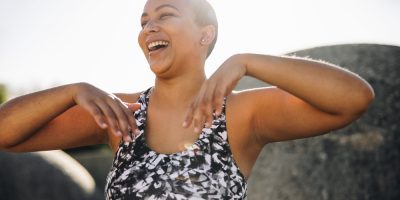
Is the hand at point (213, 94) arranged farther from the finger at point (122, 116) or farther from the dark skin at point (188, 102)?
the finger at point (122, 116)

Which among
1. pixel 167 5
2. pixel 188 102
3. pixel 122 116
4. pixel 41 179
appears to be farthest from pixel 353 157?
pixel 41 179

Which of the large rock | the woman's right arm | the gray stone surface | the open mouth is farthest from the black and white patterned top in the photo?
the gray stone surface

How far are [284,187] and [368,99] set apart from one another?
1.82m

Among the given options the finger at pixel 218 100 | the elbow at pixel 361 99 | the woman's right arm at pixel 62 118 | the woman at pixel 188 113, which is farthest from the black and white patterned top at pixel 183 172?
the elbow at pixel 361 99

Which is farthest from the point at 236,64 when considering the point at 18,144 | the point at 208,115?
the point at 18,144

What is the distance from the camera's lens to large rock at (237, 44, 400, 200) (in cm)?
367

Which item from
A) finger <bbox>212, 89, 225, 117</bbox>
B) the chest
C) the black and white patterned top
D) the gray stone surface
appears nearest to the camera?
finger <bbox>212, 89, 225, 117</bbox>

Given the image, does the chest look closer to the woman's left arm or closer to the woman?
the woman

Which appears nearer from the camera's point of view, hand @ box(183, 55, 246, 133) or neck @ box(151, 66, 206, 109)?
hand @ box(183, 55, 246, 133)

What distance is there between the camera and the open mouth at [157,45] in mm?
2666

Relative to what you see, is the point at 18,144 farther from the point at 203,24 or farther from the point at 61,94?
the point at 203,24

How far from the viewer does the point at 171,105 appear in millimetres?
2787

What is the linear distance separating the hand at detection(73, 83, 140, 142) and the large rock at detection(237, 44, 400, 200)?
2001 mm

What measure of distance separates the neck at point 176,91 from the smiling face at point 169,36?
0.07 meters
